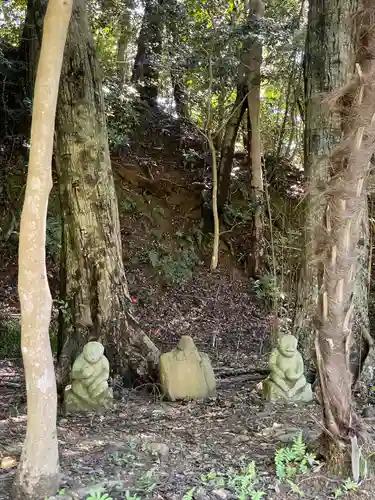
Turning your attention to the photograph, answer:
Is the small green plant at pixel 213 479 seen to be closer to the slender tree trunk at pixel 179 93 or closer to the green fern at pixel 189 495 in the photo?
the green fern at pixel 189 495

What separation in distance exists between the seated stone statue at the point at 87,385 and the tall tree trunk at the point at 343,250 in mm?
2302

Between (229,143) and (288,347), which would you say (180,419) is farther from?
(229,143)

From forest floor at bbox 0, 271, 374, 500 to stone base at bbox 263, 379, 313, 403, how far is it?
12cm

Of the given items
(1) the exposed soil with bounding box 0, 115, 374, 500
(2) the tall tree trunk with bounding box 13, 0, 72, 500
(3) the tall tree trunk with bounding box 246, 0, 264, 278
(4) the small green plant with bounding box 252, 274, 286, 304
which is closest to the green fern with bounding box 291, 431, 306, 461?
(1) the exposed soil with bounding box 0, 115, 374, 500

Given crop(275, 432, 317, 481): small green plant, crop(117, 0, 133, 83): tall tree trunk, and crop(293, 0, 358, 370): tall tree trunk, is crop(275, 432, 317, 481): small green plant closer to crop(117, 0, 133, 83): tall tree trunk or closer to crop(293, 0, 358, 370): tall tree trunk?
crop(293, 0, 358, 370): tall tree trunk

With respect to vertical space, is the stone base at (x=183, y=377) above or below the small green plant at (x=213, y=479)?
above

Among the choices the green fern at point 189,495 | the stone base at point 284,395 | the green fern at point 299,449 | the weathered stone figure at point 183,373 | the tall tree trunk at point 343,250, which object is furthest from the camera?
the weathered stone figure at point 183,373

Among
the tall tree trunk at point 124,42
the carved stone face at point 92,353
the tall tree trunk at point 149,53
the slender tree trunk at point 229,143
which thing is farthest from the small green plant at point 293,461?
the tall tree trunk at point 124,42

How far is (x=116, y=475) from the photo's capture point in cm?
353

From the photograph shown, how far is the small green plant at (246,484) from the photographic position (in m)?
3.20

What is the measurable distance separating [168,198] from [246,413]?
7992mm

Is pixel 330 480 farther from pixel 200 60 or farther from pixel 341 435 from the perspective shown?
pixel 200 60

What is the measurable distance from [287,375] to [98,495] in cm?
258

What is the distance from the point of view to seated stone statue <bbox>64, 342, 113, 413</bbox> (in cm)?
495
